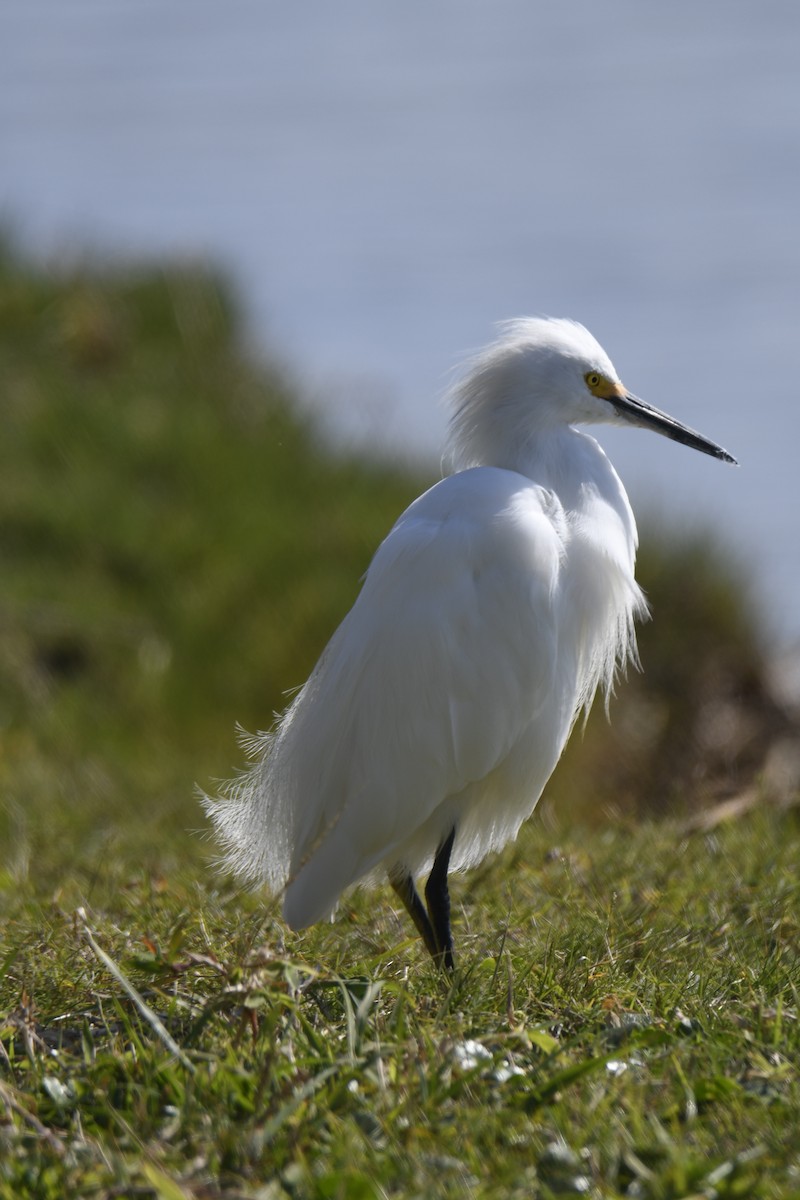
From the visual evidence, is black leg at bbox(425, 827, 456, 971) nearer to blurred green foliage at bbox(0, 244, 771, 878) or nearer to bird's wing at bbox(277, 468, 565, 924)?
bird's wing at bbox(277, 468, 565, 924)

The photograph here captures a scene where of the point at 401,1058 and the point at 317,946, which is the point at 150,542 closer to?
the point at 317,946

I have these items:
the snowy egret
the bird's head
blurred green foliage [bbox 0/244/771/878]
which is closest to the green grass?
the snowy egret

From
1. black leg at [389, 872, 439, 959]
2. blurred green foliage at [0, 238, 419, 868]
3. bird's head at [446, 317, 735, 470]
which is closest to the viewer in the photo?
black leg at [389, 872, 439, 959]

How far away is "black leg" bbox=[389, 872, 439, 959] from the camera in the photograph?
3.58m

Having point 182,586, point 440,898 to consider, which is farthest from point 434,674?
point 182,586

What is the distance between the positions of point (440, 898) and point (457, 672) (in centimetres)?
58

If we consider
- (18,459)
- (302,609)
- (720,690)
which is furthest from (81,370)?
(720,690)

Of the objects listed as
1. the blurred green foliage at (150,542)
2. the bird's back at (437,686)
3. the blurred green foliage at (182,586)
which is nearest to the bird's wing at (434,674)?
the bird's back at (437,686)

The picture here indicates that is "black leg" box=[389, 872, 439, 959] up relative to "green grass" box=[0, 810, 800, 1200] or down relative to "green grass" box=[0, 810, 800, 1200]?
down

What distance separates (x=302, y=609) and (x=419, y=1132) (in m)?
6.13

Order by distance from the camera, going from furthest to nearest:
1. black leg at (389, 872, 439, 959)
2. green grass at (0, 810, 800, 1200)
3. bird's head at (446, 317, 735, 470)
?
bird's head at (446, 317, 735, 470), black leg at (389, 872, 439, 959), green grass at (0, 810, 800, 1200)

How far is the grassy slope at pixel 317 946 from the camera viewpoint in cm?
237

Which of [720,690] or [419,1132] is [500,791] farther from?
[720,690]

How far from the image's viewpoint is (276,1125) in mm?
2330
